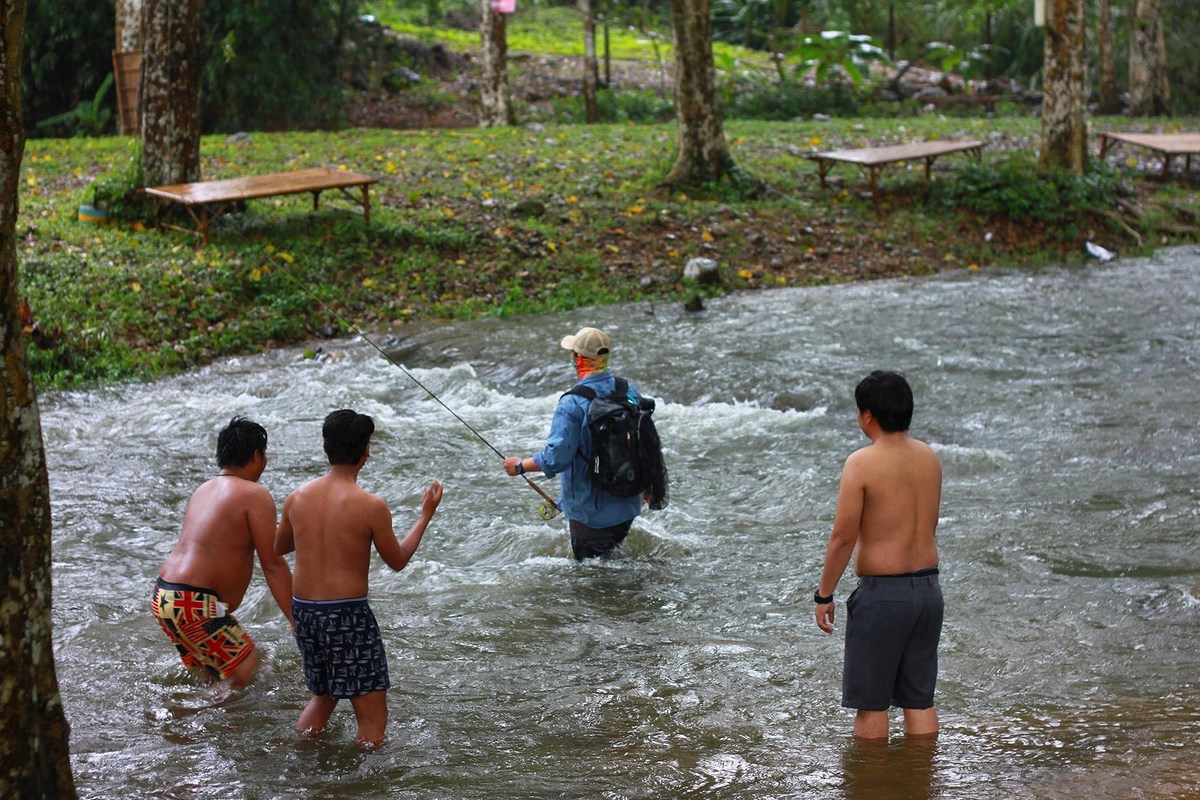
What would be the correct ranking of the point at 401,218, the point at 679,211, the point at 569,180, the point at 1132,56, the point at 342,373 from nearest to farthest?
1. the point at 342,373
2. the point at 401,218
3. the point at 679,211
4. the point at 569,180
5. the point at 1132,56

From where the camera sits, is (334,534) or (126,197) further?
(126,197)

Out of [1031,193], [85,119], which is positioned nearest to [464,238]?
[1031,193]

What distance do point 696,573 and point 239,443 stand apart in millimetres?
3035

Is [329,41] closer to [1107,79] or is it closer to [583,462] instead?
[1107,79]

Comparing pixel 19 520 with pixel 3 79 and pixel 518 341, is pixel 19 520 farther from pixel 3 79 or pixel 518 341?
pixel 518 341

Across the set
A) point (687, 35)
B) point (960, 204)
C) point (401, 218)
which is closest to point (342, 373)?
point (401, 218)

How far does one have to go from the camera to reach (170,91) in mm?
13664

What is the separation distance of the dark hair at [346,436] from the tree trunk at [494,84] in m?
17.1

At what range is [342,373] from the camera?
1152 cm

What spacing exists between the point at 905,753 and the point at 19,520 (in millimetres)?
3252

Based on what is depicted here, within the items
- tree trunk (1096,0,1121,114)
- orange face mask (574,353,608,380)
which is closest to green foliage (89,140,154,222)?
orange face mask (574,353,608,380)

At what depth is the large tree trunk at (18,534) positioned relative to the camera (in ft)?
12.2

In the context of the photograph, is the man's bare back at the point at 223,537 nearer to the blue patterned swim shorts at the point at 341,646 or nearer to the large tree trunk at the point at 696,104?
the blue patterned swim shorts at the point at 341,646

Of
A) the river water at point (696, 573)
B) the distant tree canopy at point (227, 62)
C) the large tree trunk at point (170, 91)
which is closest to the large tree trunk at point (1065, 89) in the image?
the river water at point (696, 573)
